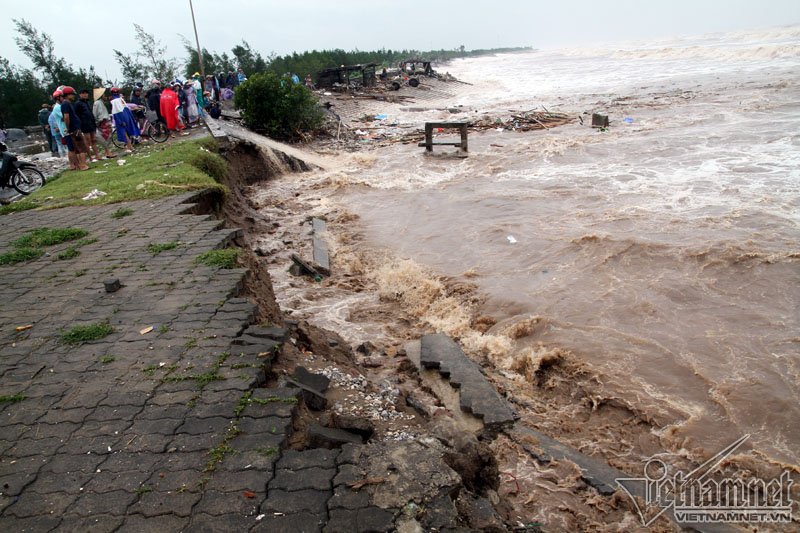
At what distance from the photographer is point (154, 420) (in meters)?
3.20

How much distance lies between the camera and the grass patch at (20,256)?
608cm

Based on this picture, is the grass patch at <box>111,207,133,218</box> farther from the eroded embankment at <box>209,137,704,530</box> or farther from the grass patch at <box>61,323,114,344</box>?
the grass patch at <box>61,323,114,344</box>

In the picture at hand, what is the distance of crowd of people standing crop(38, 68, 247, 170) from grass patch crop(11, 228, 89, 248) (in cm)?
494

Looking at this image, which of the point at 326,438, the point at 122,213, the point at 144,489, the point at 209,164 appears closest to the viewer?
the point at 144,489

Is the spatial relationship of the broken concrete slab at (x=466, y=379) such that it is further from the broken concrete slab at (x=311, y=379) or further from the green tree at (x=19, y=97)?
the green tree at (x=19, y=97)

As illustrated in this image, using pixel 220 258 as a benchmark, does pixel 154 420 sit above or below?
below

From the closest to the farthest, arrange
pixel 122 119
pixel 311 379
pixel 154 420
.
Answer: pixel 154 420 < pixel 311 379 < pixel 122 119

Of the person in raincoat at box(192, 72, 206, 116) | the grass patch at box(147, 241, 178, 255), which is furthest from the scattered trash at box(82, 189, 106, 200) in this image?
the person in raincoat at box(192, 72, 206, 116)

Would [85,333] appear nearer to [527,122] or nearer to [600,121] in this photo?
[600,121]

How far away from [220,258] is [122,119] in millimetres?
10073

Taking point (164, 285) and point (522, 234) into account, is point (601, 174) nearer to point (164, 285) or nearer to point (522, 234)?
point (522, 234)

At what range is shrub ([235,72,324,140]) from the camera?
19.0 m

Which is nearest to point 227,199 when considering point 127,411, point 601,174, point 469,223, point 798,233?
point 469,223

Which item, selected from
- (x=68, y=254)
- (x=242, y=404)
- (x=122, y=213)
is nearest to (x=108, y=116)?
(x=122, y=213)
